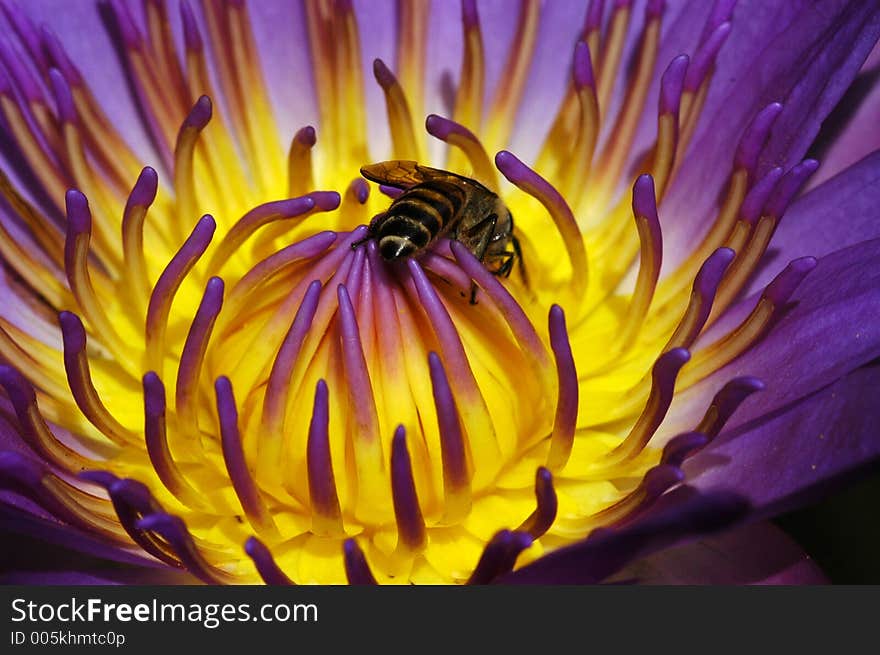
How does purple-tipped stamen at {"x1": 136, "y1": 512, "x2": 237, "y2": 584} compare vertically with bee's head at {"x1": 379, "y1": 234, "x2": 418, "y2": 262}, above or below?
below

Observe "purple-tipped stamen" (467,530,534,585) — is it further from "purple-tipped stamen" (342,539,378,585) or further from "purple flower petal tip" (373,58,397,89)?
"purple flower petal tip" (373,58,397,89)

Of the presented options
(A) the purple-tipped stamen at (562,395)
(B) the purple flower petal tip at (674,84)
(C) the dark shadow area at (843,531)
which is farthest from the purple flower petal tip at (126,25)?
(C) the dark shadow area at (843,531)

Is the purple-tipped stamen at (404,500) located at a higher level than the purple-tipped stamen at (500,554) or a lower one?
higher

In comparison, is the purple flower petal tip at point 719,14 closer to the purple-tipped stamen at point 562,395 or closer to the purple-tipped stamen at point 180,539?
the purple-tipped stamen at point 562,395

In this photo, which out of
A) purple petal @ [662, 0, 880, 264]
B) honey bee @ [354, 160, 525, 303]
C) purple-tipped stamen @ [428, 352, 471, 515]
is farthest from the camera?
purple petal @ [662, 0, 880, 264]

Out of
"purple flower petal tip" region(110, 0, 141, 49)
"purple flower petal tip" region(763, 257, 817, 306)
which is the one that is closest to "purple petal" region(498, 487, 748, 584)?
"purple flower petal tip" region(763, 257, 817, 306)

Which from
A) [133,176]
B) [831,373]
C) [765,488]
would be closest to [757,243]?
[831,373]

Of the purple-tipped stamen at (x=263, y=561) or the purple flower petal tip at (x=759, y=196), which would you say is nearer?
the purple-tipped stamen at (x=263, y=561)
